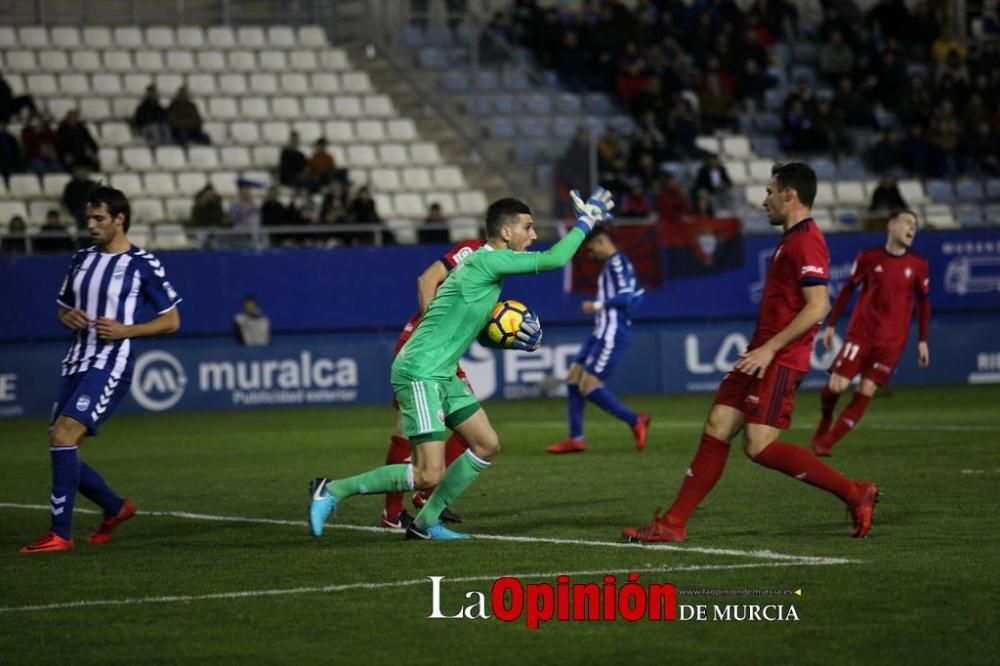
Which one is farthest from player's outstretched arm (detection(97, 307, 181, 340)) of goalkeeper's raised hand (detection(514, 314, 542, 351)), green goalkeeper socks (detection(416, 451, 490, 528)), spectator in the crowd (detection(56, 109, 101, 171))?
spectator in the crowd (detection(56, 109, 101, 171))

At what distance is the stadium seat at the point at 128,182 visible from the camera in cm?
2838

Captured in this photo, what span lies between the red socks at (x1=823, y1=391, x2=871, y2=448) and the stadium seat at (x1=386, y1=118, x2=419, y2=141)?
53.6 feet

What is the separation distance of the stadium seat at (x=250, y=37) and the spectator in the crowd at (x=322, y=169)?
4.47 meters

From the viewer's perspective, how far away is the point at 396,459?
12.1 meters

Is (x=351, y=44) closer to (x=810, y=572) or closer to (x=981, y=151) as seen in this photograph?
(x=981, y=151)

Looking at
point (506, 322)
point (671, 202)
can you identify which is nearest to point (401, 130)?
point (671, 202)

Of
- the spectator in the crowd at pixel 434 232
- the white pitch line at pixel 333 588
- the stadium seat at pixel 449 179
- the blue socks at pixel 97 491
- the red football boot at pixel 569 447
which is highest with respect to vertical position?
the stadium seat at pixel 449 179

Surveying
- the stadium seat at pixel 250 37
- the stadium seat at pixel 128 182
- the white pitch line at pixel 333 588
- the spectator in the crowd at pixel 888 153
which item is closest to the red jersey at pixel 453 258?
the white pitch line at pixel 333 588

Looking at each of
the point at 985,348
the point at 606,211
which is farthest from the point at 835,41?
the point at 606,211

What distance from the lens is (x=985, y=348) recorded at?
2966cm

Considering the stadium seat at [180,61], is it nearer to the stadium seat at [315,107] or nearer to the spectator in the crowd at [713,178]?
the stadium seat at [315,107]

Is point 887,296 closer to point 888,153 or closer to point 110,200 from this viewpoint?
point 110,200

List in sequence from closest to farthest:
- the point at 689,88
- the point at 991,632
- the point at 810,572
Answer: the point at 991,632 < the point at 810,572 < the point at 689,88

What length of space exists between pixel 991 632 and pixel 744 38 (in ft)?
92.2
